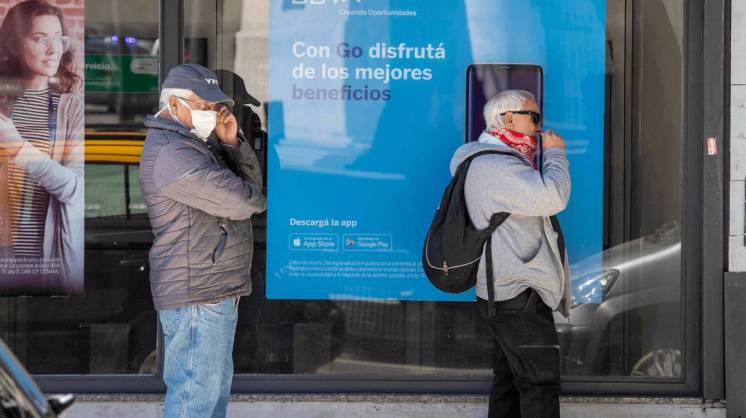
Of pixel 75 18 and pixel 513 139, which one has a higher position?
pixel 75 18

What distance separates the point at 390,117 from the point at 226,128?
135 centimetres

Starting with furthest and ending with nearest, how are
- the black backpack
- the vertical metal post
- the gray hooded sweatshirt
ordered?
the vertical metal post < the black backpack < the gray hooded sweatshirt

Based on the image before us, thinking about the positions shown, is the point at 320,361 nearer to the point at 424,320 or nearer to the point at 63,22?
the point at 424,320

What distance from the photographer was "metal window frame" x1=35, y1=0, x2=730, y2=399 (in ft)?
16.5

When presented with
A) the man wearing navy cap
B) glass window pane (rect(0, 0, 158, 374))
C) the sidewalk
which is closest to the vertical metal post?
the sidewalk

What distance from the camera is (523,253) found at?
4102 mm

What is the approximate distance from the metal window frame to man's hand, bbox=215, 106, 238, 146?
4.03ft

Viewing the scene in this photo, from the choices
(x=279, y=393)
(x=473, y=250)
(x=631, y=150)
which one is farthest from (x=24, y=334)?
(x=631, y=150)

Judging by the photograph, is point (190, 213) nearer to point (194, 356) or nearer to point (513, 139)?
point (194, 356)

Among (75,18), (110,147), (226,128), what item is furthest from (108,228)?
(226,128)

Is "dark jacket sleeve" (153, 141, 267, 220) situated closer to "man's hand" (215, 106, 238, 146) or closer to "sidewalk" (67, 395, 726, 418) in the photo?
"man's hand" (215, 106, 238, 146)

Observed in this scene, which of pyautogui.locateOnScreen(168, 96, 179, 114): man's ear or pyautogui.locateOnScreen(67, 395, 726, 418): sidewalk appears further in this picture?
pyautogui.locateOnScreen(67, 395, 726, 418): sidewalk

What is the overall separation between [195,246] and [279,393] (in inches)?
62.5

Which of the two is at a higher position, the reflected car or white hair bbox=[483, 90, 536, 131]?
white hair bbox=[483, 90, 536, 131]
